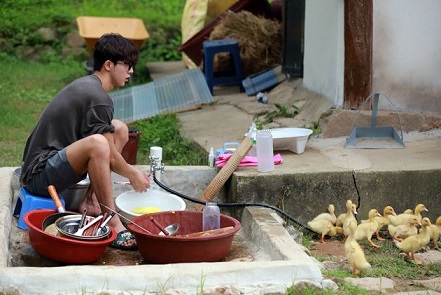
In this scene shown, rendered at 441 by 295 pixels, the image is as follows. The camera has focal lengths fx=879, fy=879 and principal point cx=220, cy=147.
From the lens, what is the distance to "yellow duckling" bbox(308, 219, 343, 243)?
646cm

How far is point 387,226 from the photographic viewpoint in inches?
265

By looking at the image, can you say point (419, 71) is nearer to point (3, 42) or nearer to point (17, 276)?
point (17, 276)

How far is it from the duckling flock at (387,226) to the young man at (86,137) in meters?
1.42

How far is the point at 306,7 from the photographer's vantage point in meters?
9.54

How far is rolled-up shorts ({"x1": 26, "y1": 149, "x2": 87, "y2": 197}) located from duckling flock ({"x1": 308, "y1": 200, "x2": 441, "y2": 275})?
1.83m

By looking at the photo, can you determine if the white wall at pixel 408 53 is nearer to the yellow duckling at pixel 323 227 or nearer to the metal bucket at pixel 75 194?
the yellow duckling at pixel 323 227

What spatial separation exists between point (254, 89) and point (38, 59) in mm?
6112

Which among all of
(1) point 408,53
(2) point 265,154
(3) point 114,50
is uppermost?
(3) point 114,50

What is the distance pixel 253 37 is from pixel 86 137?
20.2 feet

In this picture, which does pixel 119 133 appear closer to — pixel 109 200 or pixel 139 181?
pixel 139 181

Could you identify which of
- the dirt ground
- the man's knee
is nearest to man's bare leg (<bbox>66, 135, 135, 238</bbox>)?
the man's knee

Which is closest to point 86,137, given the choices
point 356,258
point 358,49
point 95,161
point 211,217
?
point 95,161

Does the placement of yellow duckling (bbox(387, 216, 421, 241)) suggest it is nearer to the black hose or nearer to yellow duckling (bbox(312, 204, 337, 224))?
yellow duckling (bbox(312, 204, 337, 224))

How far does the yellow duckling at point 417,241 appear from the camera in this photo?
604cm
